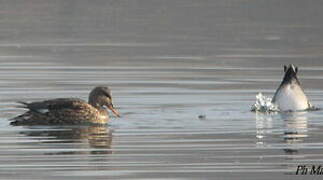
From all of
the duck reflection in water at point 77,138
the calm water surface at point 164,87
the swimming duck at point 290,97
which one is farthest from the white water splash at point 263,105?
the duck reflection in water at point 77,138

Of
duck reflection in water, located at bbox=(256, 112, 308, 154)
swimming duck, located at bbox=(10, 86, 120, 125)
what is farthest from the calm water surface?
swimming duck, located at bbox=(10, 86, 120, 125)

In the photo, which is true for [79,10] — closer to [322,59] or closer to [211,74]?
[322,59]

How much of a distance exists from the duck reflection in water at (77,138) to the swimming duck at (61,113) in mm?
118

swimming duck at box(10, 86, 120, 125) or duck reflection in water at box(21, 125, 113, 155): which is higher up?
swimming duck at box(10, 86, 120, 125)

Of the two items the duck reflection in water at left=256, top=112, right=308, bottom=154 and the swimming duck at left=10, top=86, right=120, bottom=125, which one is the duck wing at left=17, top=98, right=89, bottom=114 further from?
the duck reflection in water at left=256, top=112, right=308, bottom=154

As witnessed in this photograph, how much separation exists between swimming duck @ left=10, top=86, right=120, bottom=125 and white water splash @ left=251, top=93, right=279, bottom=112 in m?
1.72

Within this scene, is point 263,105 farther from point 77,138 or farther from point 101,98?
point 77,138

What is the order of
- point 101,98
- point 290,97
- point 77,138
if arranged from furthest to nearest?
point 290,97
point 101,98
point 77,138

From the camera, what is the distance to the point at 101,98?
1650 centimetres

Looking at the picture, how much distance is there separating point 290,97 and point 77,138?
10.0 ft

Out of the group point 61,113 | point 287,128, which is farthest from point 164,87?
point 287,128

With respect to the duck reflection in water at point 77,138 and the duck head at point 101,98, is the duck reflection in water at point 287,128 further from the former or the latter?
the duck head at point 101,98

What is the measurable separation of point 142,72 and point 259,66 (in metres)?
2.07

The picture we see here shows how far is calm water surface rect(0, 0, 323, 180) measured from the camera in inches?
508
